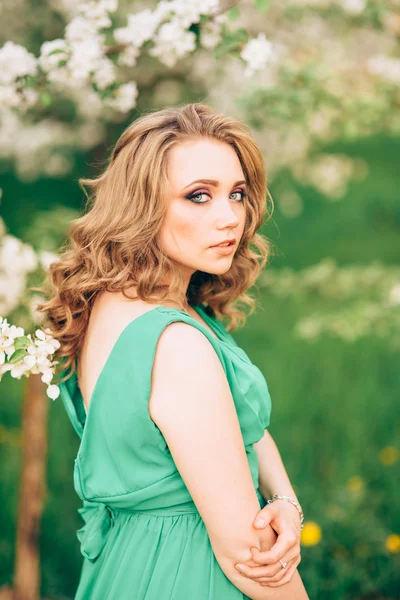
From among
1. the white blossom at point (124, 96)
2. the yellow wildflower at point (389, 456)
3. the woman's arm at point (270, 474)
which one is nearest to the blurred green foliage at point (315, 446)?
the yellow wildflower at point (389, 456)

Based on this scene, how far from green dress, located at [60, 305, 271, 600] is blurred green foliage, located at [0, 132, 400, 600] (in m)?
0.67

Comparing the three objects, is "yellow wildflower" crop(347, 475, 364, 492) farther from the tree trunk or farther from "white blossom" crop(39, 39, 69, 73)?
"white blossom" crop(39, 39, 69, 73)

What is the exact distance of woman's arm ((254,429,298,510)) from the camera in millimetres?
2064

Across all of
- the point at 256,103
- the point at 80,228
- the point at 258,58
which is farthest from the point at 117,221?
the point at 256,103

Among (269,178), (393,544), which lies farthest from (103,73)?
(393,544)

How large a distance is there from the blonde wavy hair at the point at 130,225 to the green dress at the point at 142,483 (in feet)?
0.71

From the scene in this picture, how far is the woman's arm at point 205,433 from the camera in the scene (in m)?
1.51

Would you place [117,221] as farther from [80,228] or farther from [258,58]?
[258,58]

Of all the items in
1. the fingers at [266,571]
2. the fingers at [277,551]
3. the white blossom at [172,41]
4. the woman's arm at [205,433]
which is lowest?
the fingers at [266,571]

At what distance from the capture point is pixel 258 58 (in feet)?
7.41

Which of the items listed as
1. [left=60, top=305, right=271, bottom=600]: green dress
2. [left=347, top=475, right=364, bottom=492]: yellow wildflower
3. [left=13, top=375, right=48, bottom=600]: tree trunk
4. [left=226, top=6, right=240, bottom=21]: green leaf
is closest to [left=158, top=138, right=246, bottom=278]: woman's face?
[left=60, top=305, right=271, bottom=600]: green dress

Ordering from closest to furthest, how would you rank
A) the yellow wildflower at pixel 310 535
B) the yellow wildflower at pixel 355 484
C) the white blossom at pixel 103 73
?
the white blossom at pixel 103 73 → the yellow wildflower at pixel 310 535 → the yellow wildflower at pixel 355 484

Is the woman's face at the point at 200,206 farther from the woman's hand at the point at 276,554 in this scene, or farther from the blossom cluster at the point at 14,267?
the blossom cluster at the point at 14,267

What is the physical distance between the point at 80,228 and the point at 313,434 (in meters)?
2.84
